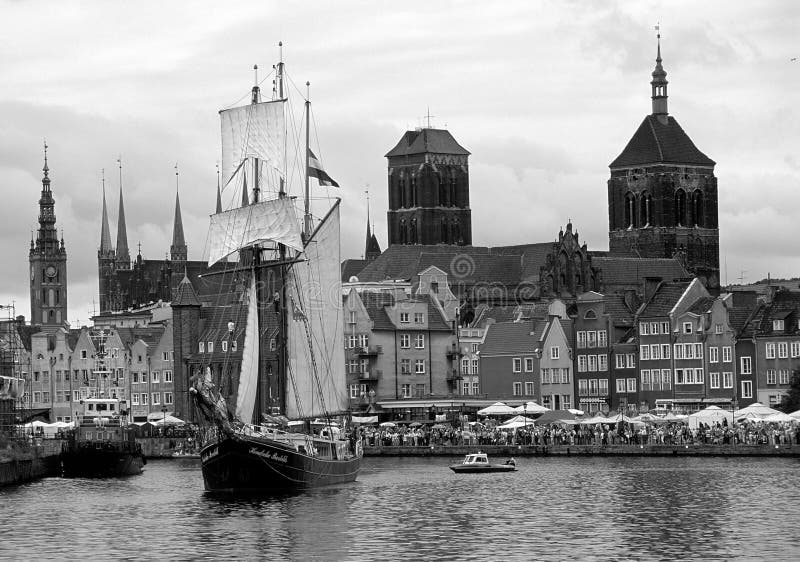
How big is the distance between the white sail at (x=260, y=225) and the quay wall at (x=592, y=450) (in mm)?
29975

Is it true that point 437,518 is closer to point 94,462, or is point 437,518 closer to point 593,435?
point 94,462

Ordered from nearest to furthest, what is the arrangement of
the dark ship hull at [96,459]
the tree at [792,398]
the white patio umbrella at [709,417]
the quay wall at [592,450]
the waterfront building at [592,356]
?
the dark ship hull at [96,459], the quay wall at [592,450], the white patio umbrella at [709,417], the tree at [792,398], the waterfront building at [592,356]

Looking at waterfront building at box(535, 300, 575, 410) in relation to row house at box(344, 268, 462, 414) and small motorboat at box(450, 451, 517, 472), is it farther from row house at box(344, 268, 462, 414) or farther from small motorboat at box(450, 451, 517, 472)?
small motorboat at box(450, 451, 517, 472)

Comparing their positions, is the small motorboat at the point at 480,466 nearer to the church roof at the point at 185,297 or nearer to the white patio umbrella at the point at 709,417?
the white patio umbrella at the point at 709,417

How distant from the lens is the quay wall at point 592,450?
119 m

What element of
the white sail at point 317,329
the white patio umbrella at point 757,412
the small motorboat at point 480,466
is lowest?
the small motorboat at point 480,466

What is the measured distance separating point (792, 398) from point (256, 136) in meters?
41.0

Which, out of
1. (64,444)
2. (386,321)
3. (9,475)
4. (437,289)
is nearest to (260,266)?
(9,475)

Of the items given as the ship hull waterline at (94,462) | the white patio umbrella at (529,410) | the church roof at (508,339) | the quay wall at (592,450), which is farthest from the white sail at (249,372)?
the church roof at (508,339)

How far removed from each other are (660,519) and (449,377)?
280ft

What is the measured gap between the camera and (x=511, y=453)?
12900cm

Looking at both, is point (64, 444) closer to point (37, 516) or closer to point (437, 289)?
point (37, 516)

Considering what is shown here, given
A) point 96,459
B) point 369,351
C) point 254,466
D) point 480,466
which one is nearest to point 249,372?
point 254,466

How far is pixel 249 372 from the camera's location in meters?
93.8
